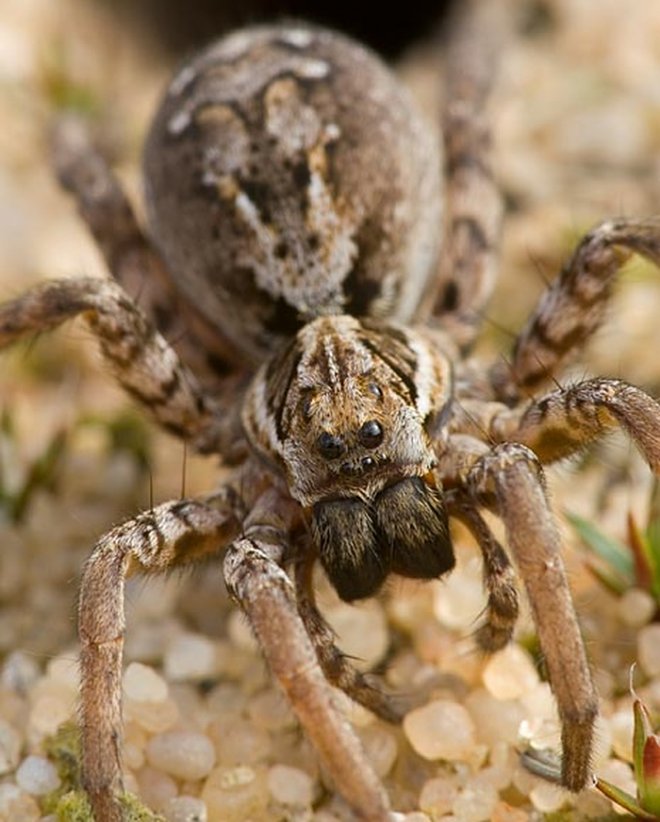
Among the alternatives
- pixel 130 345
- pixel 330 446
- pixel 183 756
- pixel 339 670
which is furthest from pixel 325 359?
pixel 183 756

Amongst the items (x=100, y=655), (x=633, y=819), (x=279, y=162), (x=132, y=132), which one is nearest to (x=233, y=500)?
(x=100, y=655)

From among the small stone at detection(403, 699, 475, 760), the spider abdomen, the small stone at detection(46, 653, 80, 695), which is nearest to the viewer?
the small stone at detection(403, 699, 475, 760)

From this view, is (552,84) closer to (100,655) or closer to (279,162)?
(279,162)

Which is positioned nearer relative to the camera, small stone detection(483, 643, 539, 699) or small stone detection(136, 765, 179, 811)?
small stone detection(136, 765, 179, 811)

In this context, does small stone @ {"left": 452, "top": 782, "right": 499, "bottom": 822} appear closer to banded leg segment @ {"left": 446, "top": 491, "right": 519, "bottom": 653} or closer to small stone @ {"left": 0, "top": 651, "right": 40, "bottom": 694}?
banded leg segment @ {"left": 446, "top": 491, "right": 519, "bottom": 653}

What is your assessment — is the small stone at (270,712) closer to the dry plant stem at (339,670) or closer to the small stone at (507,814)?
the dry plant stem at (339,670)

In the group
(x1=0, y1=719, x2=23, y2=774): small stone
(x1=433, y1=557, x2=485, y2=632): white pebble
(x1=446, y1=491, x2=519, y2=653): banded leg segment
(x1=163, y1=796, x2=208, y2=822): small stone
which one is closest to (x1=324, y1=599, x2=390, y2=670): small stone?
→ (x1=433, y1=557, x2=485, y2=632): white pebble
